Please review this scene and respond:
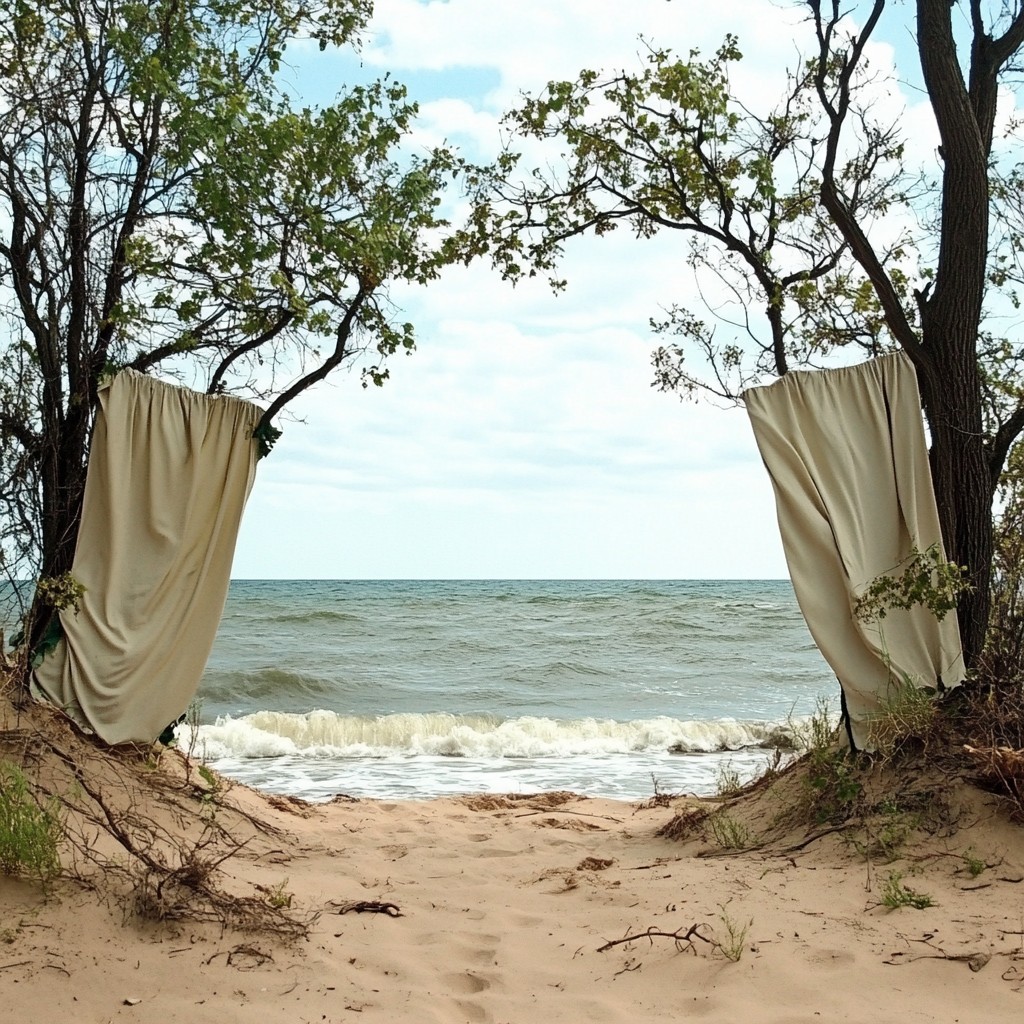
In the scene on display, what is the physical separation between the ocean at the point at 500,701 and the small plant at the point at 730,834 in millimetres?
1402

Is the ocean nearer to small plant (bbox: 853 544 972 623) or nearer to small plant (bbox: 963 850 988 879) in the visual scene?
small plant (bbox: 853 544 972 623)

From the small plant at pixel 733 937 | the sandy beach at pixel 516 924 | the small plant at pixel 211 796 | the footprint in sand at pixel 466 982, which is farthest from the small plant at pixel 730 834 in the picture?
the small plant at pixel 211 796

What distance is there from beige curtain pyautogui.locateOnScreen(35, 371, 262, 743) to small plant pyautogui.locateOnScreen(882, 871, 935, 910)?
3.71m

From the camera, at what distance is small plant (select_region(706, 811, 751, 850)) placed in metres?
5.33

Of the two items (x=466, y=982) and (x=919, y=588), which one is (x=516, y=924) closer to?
(x=466, y=982)

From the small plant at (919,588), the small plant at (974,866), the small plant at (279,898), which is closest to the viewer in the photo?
the small plant at (279,898)

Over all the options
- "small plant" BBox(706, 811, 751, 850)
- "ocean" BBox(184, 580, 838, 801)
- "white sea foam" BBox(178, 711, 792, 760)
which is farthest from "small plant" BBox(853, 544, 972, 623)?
"white sea foam" BBox(178, 711, 792, 760)

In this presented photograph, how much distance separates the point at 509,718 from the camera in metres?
13.1

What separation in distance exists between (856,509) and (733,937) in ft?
8.57

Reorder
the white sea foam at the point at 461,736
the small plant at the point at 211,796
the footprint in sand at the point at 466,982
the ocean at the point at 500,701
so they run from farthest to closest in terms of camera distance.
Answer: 1. the white sea foam at the point at 461,736
2. the ocean at the point at 500,701
3. the small plant at the point at 211,796
4. the footprint in sand at the point at 466,982

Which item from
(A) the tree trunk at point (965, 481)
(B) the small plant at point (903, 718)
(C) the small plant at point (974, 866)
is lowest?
(C) the small plant at point (974, 866)

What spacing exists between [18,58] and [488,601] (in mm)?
31043

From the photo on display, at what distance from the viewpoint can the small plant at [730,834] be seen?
5.33 metres

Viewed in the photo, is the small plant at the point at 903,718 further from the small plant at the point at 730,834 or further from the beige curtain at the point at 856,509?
the small plant at the point at 730,834
